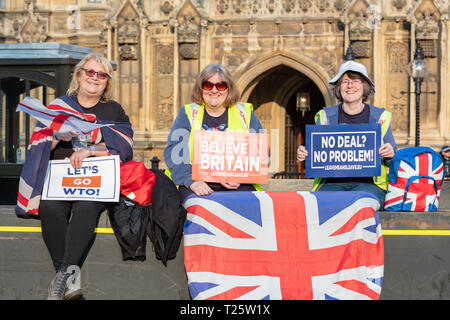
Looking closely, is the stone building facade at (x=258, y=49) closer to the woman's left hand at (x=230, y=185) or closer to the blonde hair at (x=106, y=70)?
the blonde hair at (x=106, y=70)

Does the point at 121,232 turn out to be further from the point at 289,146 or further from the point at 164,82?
the point at 289,146

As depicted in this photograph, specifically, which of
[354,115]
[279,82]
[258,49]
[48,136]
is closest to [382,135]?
[354,115]

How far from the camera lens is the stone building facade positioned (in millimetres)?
17344

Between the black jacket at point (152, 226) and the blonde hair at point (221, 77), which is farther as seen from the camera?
the blonde hair at point (221, 77)

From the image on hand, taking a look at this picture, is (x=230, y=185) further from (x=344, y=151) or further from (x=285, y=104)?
(x=285, y=104)

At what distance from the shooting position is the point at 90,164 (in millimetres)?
4441

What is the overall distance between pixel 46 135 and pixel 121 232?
901 millimetres

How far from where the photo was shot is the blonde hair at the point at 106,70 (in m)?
4.75

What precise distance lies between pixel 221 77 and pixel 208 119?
0.35 metres

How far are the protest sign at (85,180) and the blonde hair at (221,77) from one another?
0.82m

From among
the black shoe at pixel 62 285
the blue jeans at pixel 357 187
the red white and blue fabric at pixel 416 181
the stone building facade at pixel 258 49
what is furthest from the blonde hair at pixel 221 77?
the stone building facade at pixel 258 49

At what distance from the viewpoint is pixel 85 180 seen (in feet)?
14.3
